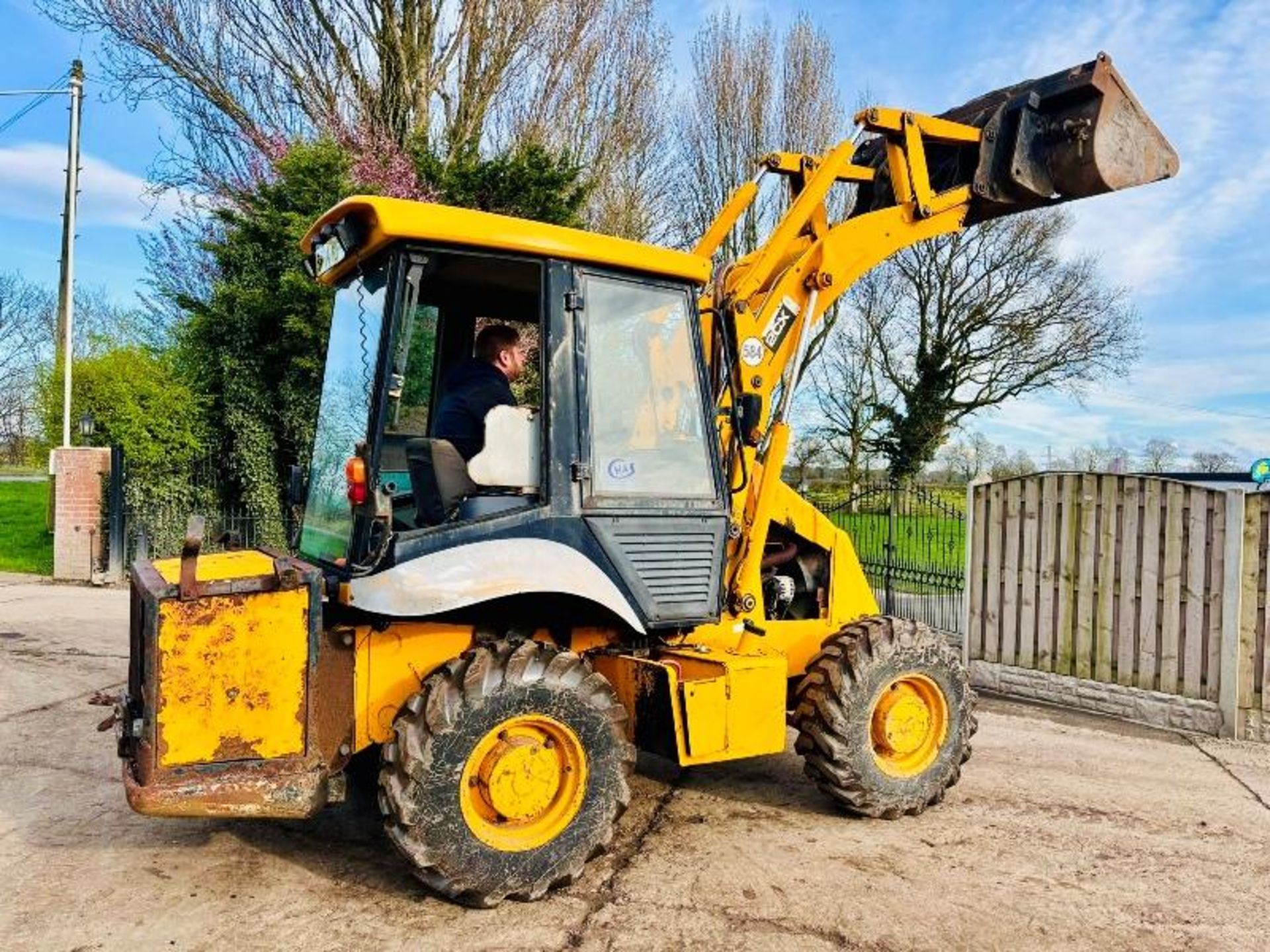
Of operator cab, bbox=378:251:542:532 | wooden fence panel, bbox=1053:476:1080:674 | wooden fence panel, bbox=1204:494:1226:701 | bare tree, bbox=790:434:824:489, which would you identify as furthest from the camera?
bare tree, bbox=790:434:824:489

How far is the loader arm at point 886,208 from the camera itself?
194 inches

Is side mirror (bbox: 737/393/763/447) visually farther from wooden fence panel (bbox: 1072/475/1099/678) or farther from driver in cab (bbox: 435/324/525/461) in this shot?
wooden fence panel (bbox: 1072/475/1099/678)

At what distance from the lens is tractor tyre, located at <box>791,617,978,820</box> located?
468cm

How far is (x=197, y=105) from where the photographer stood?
1697cm

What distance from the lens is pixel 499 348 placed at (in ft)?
14.7

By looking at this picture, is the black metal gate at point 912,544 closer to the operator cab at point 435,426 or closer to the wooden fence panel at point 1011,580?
the wooden fence panel at point 1011,580

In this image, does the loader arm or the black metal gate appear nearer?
the loader arm

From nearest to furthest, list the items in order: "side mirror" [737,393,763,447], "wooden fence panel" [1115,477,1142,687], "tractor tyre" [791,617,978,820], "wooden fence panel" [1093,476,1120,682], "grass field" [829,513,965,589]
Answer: "side mirror" [737,393,763,447] < "tractor tyre" [791,617,978,820] < "wooden fence panel" [1115,477,1142,687] < "wooden fence panel" [1093,476,1120,682] < "grass field" [829,513,965,589]

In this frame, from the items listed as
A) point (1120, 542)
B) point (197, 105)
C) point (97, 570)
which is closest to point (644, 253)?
point (1120, 542)

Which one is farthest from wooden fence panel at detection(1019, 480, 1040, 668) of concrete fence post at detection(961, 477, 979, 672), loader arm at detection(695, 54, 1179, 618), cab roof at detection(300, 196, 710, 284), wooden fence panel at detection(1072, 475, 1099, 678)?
cab roof at detection(300, 196, 710, 284)

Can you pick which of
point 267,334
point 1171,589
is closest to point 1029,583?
point 1171,589

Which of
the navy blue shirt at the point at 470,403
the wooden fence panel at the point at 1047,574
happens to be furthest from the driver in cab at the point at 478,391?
the wooden fence panel at the point at 1047,574

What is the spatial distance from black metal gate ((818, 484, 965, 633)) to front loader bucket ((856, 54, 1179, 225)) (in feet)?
14.9

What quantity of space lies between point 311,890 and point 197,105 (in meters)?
16.5
